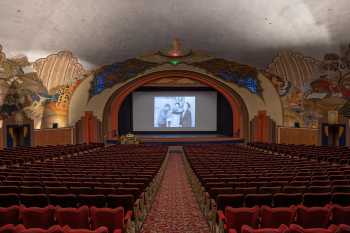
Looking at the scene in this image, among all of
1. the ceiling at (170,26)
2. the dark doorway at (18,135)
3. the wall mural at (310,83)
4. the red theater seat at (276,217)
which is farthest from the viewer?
→ the wall mural at (310,83)

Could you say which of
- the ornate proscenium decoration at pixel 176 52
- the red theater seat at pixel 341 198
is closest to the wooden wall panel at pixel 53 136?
the ornate proscenium decoration at pixel 176 52

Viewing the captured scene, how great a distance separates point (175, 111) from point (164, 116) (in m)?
1.15

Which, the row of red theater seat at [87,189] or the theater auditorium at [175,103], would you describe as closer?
the row of red theater seat at [87,189]

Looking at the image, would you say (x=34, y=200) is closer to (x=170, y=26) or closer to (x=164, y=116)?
(x=170, y=26)

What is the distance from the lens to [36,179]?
6.99 m

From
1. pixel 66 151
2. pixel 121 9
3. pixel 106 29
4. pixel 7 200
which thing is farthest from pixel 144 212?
pixel 106 29

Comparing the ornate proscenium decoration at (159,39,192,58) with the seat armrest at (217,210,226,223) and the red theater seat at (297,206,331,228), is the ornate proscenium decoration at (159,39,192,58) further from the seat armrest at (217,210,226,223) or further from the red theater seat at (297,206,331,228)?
the red theater seat at (297,206,331,228)

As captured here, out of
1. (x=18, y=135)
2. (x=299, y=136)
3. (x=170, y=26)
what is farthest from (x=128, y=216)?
(x=299, y=136)

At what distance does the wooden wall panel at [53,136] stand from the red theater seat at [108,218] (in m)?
18.6

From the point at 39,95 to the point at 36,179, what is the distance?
49.5 ft

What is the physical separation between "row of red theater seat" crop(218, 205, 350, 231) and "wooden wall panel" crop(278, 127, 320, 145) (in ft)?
57.2

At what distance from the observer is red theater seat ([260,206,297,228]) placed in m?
4.02

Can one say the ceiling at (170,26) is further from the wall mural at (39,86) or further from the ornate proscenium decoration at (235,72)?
the ornate proscenium decoration at (235,72)

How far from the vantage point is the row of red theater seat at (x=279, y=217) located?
4043 millimetres
